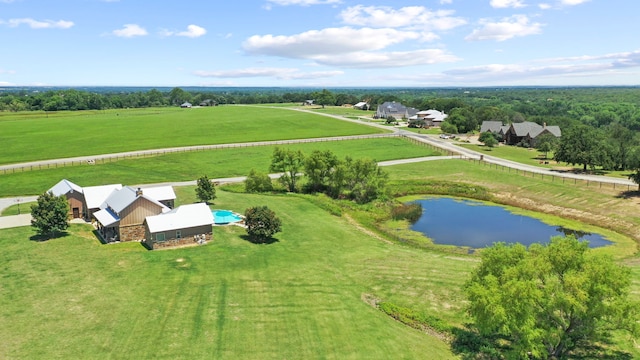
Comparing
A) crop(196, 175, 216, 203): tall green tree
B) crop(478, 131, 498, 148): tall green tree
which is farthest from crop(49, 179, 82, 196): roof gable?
crop(478, 131, 498, 148): tall green tree

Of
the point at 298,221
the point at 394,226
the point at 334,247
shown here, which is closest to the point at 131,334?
the point at 334,247

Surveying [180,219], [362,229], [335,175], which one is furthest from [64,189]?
[335,175]

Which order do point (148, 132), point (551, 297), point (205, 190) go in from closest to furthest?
point (551, 297)
point (205, 190)
point (148, 132)

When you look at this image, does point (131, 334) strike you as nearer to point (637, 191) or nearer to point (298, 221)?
point (298, 221)

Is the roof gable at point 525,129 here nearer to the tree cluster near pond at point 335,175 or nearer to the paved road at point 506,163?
the paved road at point 506,163

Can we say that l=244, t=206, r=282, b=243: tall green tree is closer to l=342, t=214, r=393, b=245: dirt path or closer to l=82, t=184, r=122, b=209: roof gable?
l=342, t=214, r=393, b=245: dirt path

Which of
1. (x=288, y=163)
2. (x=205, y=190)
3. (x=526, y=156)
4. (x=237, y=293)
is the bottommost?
(x=237, y=293)

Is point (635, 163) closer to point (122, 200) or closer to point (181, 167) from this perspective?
point (122, 200)
